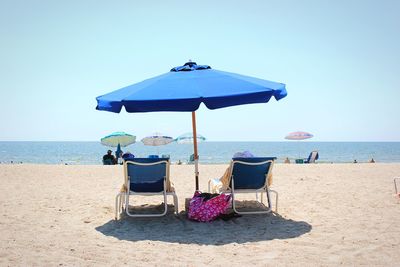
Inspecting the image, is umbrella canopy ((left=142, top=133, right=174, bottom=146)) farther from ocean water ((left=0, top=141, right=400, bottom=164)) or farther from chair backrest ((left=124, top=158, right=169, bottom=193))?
chair backrest ((left=124, top=158, right=169, bottom=193))

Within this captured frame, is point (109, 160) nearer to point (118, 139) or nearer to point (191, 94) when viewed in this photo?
point (118, 139)

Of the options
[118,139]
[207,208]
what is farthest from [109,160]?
[207,208]

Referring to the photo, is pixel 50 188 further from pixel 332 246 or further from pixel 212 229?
pixel 332 246

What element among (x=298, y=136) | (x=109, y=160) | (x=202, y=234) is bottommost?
(x=202, y=234)

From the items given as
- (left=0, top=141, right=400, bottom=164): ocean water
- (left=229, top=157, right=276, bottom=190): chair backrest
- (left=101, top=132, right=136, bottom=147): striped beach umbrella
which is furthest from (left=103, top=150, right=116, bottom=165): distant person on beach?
(left=0, top=141, right=400, bottom=164): ocean water

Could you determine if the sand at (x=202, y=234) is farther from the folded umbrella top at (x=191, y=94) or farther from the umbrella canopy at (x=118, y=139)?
the umbrella canopy at (x=118, y=139)

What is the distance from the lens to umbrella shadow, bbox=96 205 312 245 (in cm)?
407

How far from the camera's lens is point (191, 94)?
4.36 meters

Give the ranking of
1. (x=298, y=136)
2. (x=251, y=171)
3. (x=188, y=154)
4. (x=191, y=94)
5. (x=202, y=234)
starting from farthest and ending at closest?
1. (x=188, y=154)
2. (x=298, y=136)
3. (x=251, y=171)
4. (x=191, y=94)
5. (x=202, y=234)

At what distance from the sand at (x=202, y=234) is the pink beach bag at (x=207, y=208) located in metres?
0.12

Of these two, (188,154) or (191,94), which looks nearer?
(191,94)

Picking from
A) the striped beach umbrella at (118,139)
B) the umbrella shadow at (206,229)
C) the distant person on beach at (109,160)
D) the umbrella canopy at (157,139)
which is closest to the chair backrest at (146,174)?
the umbrella shadow at (206,229)

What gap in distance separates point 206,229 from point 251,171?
100 cm

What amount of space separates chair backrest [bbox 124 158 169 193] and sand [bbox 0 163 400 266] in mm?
446
